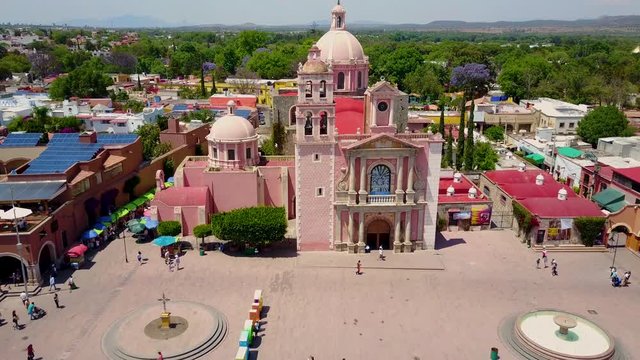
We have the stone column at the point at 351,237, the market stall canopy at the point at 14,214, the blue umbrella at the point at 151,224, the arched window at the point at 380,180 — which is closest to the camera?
the market stall canopy at the point at 14,214

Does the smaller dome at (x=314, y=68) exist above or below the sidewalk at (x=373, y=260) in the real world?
above

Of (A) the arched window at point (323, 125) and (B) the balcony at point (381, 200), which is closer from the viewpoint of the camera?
(B) the balcony at point (381, 200)

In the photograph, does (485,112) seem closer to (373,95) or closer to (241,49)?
(373,95)

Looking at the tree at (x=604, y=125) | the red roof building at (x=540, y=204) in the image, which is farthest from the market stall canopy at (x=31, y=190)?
the tree at (x=604, y=125)

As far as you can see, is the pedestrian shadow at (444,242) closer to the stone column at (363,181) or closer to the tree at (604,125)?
the stone column at (363,181)

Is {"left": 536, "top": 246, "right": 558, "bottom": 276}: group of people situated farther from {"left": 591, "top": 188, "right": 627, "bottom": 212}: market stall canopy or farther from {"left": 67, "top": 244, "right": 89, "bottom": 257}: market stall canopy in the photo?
{"left": 67, "top": 244, "right": 89, "bottom": 257}: market stall canopy

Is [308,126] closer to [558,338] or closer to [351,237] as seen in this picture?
[351,237]

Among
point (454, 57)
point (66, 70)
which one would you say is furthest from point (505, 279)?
point (66, 70)
